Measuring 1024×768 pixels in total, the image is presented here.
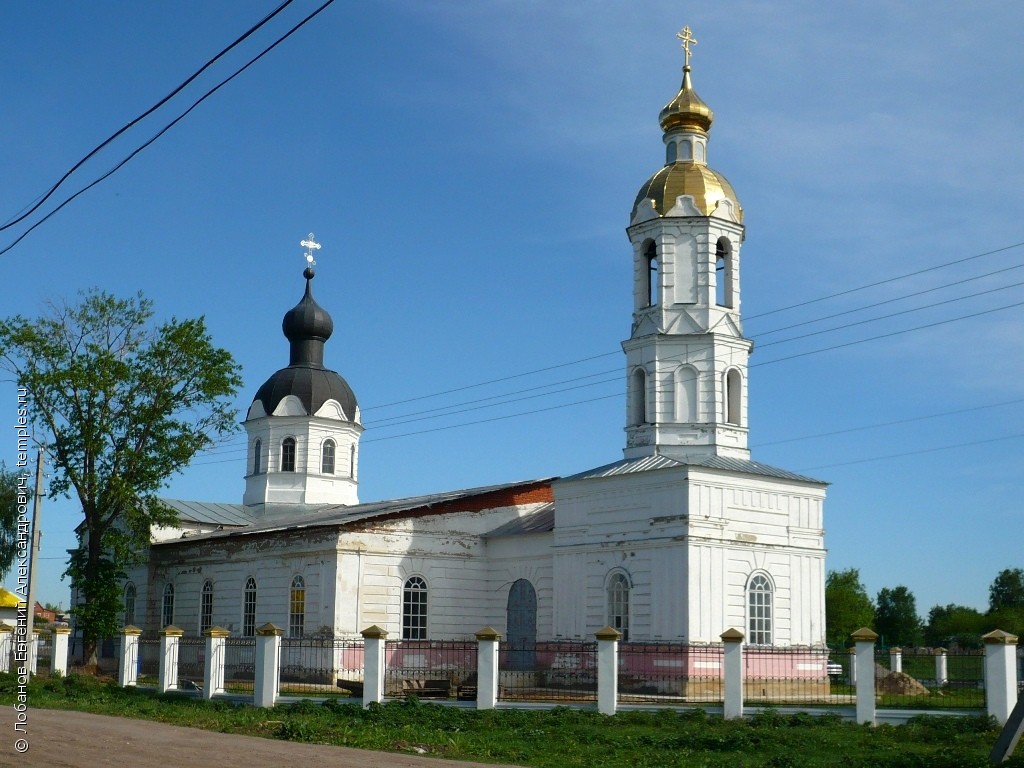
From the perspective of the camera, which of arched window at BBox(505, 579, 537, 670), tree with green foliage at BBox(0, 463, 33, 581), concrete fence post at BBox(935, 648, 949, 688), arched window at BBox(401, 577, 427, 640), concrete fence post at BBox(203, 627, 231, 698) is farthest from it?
tree with green foliage at BBox(0, 463, 33, 581)

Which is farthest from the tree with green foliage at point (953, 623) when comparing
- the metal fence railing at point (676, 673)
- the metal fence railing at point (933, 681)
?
the metal fence railing at point (676, 673)

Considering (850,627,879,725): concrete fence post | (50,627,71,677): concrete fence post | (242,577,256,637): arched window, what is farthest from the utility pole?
(850,627,879,725): concrete fence post

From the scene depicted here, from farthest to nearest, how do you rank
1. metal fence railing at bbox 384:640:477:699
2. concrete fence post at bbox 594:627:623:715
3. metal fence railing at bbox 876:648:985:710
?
metal fence railing at bbox 384:640:477:699
metal fence railing at bbox 876:648:985:710
concrete fence post at bbox 594:627:623:715

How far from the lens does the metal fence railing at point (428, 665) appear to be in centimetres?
2580

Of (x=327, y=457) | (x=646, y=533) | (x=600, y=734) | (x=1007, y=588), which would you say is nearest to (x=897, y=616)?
(x=1007, y=588)

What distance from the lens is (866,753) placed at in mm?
14625

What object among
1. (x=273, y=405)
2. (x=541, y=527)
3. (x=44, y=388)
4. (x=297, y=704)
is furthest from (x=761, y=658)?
(x=273, y=405)

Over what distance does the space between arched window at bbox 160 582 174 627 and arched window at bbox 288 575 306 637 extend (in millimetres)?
7964

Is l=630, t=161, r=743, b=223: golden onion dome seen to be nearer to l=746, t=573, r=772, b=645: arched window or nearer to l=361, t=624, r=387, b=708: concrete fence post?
l=746, t=573, r=772, b=645: arched window

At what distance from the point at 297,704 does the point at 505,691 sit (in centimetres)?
720

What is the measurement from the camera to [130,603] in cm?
4078

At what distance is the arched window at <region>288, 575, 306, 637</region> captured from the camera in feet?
106

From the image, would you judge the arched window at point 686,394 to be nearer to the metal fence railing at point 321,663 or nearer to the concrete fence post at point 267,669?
the metal fence railing at point 321,663

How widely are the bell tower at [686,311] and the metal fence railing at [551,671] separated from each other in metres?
4.66
